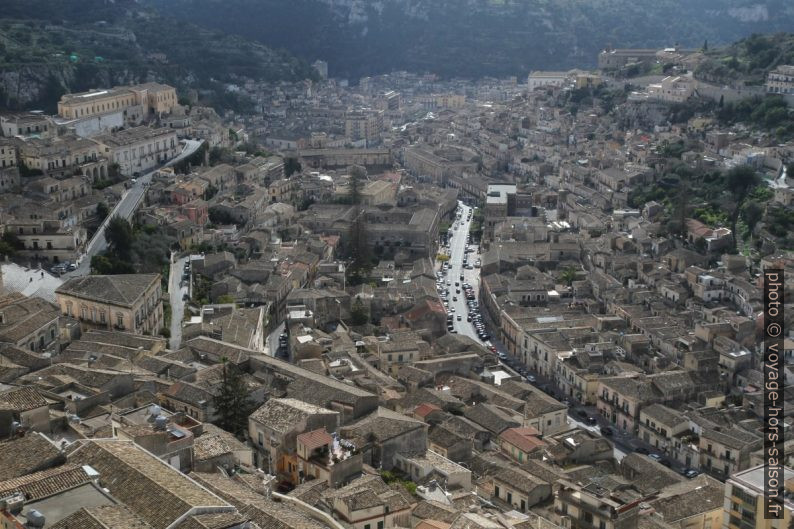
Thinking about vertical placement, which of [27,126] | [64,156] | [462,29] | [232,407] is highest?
[462,29]

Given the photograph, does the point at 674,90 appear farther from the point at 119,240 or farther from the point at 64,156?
the point at 119,240

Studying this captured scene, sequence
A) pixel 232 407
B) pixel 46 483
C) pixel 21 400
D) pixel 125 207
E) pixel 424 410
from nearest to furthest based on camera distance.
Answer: pixel 46 483 < pixel 21 400 < pixel 232 407 < pixel 424 410 < pixel 125 207

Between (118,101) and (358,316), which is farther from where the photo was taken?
(118,101)

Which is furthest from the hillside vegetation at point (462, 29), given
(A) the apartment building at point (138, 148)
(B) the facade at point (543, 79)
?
(A) the apartment building at point (138, 148)

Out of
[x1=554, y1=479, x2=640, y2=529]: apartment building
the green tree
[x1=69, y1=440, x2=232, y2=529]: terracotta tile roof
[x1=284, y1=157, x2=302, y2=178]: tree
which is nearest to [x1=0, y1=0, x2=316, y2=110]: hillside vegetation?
[x1=284, y1=157, x2=302, y2=178]: tree

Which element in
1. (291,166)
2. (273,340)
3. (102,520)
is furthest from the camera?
(291,166)

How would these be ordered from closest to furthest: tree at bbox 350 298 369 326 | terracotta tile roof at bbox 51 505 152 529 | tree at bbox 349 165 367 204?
terracotta tile roof at bbox 51 505 152 529 → tree at bbox 350 298 369 326 → tree at bbox 349 165 367 204

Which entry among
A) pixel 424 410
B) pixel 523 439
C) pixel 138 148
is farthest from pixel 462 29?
pixel 523 439

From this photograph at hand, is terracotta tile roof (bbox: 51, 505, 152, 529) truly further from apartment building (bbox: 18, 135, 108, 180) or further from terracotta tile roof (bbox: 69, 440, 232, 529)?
apartment building (bbox: 18, 135, 108, 180)
